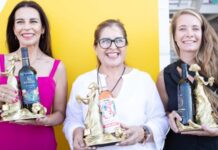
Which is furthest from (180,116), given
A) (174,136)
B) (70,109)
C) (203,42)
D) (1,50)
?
(1,50)

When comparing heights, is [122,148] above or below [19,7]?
below

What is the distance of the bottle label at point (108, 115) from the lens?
52.6 inches

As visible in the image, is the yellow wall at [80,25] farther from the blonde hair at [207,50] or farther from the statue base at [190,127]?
the statue base at [190,127]

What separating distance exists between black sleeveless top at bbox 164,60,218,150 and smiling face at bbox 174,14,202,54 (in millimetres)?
113

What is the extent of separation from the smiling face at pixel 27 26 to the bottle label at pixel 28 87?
0.88ft

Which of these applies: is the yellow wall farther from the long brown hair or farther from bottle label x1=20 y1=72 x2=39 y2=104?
bottle label x1=20 y1=72 x2=39 y2=104

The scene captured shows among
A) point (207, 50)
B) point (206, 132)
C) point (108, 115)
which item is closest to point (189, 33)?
point (207, 50)

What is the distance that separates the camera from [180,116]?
142 cm

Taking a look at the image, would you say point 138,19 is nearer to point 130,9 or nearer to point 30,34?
point 130,9

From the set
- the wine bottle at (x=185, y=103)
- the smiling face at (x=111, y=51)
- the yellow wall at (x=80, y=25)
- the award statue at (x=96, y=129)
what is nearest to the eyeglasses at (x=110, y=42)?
the smiling face at (x=111, y=51)

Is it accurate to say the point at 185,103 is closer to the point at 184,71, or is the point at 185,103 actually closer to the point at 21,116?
the point at 184,71

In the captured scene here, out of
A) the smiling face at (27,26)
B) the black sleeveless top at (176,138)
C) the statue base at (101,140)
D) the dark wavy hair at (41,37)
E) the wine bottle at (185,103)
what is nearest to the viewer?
the statue base at (101,140)

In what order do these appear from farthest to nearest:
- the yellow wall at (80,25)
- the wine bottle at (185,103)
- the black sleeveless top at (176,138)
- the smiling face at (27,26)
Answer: the yellow wall at (80,25) → the smiling face at (27,26) → the black sleeveless top at (176,138) → the wine bottle at (185,103)

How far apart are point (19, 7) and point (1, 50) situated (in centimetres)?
35
